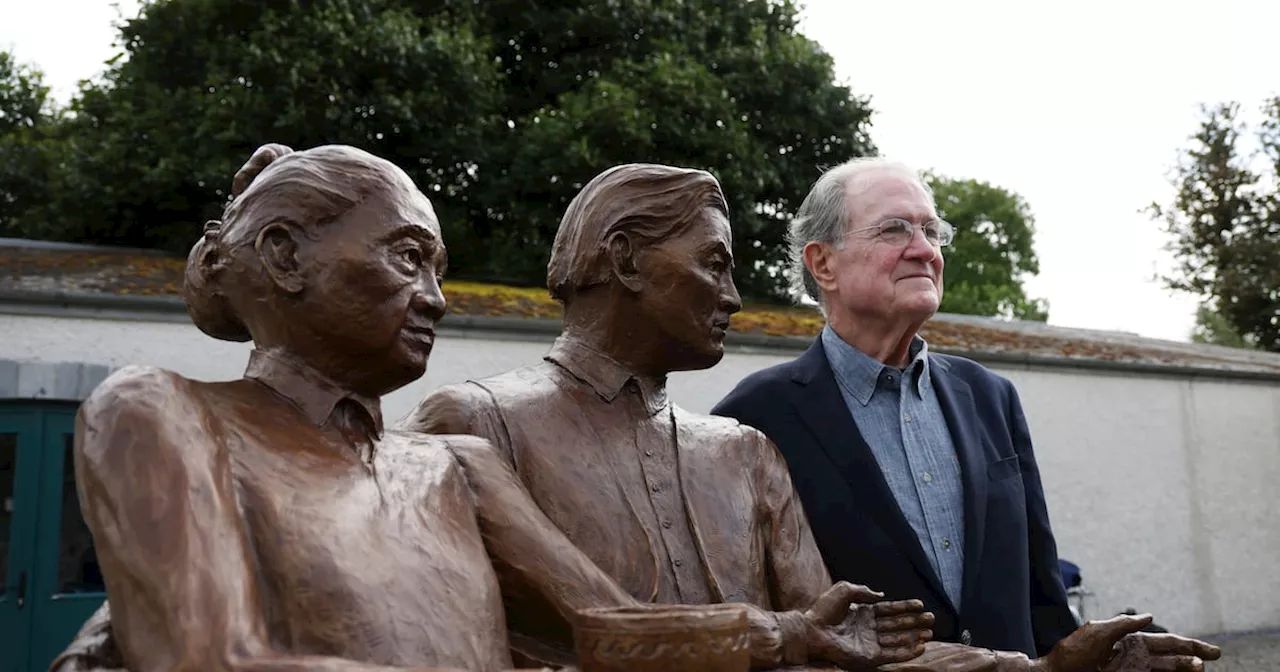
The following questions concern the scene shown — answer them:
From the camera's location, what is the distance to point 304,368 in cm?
179

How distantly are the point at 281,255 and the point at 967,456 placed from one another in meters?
1.81

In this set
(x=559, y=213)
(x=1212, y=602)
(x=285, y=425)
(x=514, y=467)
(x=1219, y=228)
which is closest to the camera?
(x=285, y=425)

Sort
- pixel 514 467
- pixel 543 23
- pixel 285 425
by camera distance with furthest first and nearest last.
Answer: pixel 543 23 → pixel 514 467 → pixel 285 425

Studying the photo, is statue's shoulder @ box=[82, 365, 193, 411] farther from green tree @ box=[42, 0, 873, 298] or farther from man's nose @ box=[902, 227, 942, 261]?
green tree @ box=[42, 0, 873, 298]

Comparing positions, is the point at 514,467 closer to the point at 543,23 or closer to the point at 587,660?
the point at 587,660

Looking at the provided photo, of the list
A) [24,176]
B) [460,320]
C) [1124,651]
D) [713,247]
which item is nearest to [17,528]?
[460,320]

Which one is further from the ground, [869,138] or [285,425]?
[869,138]

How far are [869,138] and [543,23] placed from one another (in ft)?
13.6

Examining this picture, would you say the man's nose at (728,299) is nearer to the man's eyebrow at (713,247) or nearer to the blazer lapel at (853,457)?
the man's eyebrow at (713,247)

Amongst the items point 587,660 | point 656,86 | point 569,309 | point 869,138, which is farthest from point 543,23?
point 587,660

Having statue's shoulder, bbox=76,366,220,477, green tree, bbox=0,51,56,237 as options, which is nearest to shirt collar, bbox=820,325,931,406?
statue's shoulder, bbox=76,366,220,477

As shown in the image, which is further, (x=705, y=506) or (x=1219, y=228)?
(x=1219, y=228)

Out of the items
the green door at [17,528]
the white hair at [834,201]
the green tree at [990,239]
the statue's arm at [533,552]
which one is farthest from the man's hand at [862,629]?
the green tree at [990,239]

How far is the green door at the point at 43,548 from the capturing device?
7.66 m
